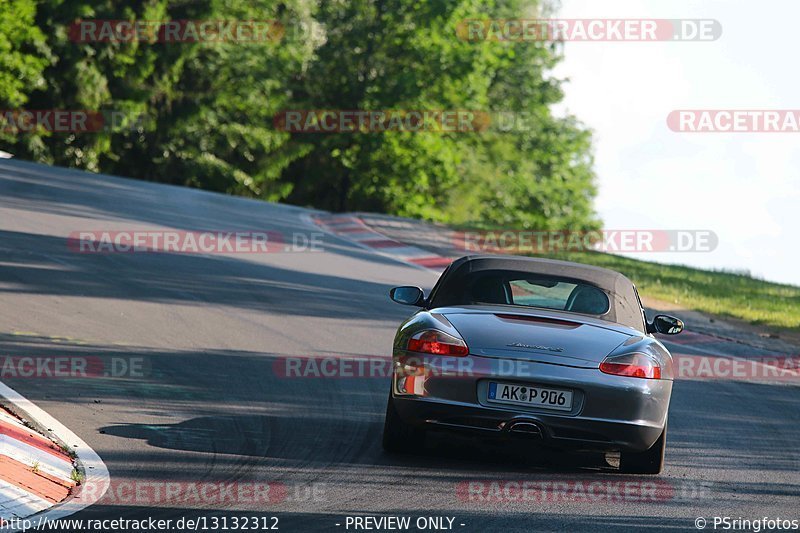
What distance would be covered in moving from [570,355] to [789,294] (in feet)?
55.6

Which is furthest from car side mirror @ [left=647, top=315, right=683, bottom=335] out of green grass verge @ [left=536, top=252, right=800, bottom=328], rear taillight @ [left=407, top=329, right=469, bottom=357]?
green grass verge @ [left=536, top=252, right=800, bottom=328]

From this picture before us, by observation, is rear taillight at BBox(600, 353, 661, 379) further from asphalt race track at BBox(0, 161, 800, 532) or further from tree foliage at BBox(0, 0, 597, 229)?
tree foliage at BBox(0, 0, 597, 229)

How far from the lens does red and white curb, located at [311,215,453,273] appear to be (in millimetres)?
20297

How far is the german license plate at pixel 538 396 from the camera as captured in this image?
7273 mm

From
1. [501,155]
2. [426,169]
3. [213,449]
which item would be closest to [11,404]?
[213,449]

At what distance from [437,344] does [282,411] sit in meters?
2.10

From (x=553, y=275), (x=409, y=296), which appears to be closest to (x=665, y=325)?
(x=553, y=275)

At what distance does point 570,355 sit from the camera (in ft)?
24.1

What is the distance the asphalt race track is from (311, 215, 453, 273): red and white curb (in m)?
2.09

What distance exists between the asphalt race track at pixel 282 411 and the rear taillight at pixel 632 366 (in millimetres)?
705

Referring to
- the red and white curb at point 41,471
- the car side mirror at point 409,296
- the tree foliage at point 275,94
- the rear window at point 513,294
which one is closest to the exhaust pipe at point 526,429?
the rear window at point 513,294

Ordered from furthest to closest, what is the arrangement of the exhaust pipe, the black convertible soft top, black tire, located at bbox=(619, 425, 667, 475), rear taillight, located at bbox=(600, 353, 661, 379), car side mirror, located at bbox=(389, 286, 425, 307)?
car side mirror, located at bbox=(389, 286, 425, 307) < the black convertible soft top < black tire, located at bbox=(619, 425, 667, 475) < rear taillight, located at bbox=(600, 353, 661, 379) < the exhaust pipe

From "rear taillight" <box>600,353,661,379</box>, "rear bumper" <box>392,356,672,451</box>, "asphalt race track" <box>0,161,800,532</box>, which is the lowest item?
"asphalt race track" <box>0,161,800,532</box>

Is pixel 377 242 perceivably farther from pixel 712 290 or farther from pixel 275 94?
pixel 275 94
